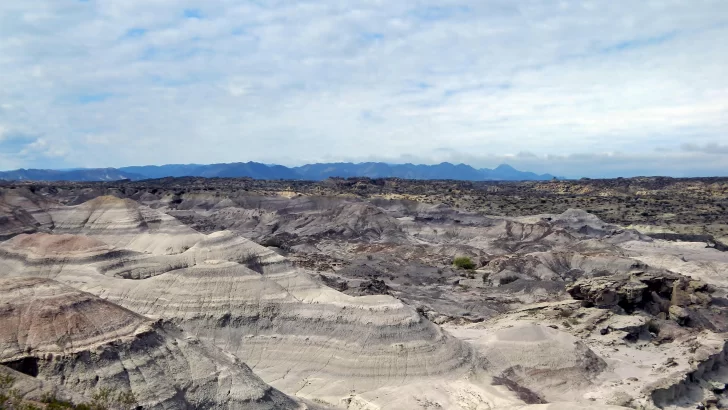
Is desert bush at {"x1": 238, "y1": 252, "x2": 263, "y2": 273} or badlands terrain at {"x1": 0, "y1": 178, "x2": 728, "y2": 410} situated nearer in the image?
badlands terrain at {"x1": 0, "y1": 178, "x2": 728, "y2": 410}

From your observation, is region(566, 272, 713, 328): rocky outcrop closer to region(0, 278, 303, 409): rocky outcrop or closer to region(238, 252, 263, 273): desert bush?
region(238, 252, 263, 273): desert bush

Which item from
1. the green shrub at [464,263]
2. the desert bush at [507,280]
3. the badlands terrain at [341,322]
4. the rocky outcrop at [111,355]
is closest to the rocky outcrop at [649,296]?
the badlands terrain at [341,322]

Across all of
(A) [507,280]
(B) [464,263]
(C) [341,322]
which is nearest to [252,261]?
(C) [341,322]

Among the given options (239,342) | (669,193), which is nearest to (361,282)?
(239,342)

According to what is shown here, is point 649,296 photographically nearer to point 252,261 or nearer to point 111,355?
point 252,261

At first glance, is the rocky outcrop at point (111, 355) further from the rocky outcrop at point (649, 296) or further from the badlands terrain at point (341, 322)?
the rocky outcrop at point (649, 296)

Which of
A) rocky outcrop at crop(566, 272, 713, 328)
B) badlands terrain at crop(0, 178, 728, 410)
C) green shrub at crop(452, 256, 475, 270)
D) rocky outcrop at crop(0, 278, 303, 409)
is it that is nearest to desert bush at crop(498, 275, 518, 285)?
Answer: badlands terrain at crop(0, 178, 728, 410)

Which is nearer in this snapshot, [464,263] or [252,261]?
[252,261]

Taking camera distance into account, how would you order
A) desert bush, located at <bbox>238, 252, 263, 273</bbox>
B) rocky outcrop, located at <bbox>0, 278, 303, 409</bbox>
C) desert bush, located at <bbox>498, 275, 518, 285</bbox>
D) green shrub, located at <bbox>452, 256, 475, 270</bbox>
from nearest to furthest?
1. rocky outcrop, located at <bbox>0, 278, 303, 409</bbox>
2. desert bush, located at <bbox>238, 252, 263, 273</bbox>
3. desert bush, located at <bbox>498, 275, 518, 285</bbox>
4. green shrub, located at <bbox>452, 256, 475, 270</bbox>
